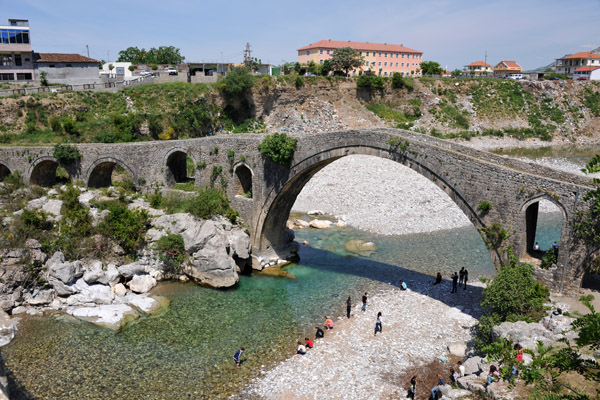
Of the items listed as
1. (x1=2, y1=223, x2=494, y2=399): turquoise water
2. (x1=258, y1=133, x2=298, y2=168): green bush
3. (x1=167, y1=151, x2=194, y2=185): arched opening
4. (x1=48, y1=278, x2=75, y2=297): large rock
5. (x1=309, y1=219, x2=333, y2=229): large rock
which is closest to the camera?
(x1=2, y1=223, x2=494, y2=399): turquoise water

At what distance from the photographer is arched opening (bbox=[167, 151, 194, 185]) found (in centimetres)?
3222

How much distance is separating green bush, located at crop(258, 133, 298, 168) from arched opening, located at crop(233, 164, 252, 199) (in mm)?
3512

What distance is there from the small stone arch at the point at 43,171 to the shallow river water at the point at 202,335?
16417 mm

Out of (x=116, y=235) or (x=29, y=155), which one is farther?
(x=29, y=155)

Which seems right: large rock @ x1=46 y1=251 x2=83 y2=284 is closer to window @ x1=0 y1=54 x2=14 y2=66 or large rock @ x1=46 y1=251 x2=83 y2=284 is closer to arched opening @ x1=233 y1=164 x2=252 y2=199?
arched opening @ x1=233 y1=164 x2=252 y2=199

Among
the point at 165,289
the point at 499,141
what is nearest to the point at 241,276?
the point at 165,289

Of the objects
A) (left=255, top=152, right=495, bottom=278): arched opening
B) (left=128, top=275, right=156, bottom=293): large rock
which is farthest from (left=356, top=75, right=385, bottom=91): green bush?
(left=128, top=275, right=156, bottom=293): large rock

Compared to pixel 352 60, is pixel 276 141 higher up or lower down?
lower down

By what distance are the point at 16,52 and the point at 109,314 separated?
145ft

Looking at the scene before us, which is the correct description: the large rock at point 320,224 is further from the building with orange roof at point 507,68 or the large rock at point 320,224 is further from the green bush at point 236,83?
the building with orange roof at point 507,68

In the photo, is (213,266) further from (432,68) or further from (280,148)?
(432,68)

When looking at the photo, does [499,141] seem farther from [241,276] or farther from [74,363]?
[74,363]

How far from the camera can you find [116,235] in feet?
84.1

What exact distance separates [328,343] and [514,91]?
238 ft
